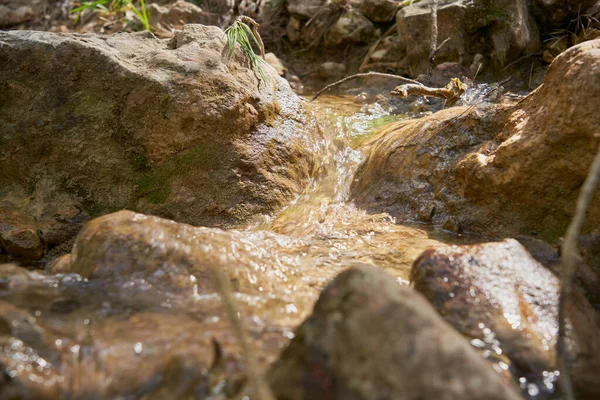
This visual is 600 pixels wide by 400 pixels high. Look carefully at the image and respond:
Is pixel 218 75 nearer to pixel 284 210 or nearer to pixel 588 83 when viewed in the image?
pixel 284 210

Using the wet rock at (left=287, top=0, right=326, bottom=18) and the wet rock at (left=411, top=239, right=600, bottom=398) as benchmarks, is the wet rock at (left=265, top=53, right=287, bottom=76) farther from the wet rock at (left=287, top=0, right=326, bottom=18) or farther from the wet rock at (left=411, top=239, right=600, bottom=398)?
the wet rock at (left=411, top=239, right=600, bottom=398)

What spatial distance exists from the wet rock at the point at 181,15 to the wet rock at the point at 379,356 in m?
7.11

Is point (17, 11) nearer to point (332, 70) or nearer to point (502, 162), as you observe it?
point (332, 70)

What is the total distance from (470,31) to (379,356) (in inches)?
210

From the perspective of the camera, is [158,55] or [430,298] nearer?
[430,298]

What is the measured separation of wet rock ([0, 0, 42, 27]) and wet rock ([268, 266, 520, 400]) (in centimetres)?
922

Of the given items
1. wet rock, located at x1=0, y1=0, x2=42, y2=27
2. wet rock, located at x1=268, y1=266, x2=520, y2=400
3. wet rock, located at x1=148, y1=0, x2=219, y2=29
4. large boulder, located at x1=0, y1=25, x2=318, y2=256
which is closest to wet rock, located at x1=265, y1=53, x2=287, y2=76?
wet rock, located at x1=148, y1=0, x2=219, y2=29

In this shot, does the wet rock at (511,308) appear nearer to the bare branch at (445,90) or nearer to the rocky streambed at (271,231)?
the rocky streambed at (271,231)

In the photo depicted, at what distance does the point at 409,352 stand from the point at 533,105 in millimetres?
2402

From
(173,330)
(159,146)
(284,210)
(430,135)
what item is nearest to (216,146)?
(159,146)

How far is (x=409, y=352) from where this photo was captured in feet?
4.78

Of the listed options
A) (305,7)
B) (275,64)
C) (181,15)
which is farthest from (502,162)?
(181,15)

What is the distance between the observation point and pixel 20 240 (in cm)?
335

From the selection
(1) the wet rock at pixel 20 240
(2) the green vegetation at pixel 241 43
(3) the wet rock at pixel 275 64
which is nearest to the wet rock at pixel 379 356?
(1) the wet rock at pixel 20 240
